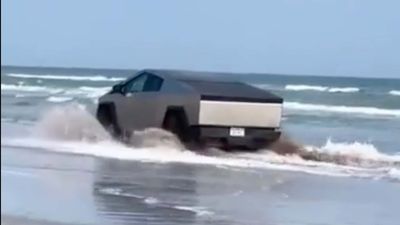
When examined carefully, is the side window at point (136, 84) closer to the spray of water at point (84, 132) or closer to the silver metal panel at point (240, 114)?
the spray of water at point (84, 132)

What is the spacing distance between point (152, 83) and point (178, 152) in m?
1.74

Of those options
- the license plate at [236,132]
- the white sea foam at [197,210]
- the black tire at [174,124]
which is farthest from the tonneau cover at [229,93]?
the white sea foam at [197,210]

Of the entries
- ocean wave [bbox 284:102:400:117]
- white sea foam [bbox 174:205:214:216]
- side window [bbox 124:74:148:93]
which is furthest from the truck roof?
ocean wave [bbox 284:102:400:117]

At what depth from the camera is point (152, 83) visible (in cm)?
1644

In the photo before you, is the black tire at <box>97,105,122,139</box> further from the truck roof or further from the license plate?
the license plate

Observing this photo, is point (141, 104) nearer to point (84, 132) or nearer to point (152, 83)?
point (152, 83)

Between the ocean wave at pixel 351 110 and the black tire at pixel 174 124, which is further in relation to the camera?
the ocean wave at pixel 351 110

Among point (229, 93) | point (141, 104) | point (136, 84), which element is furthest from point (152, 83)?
point (229, 93)

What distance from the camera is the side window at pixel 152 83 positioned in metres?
16.2

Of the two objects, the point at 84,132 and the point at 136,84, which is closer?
the point at 84,132

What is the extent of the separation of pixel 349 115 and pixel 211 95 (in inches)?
899

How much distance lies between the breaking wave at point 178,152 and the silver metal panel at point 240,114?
0.54 metres

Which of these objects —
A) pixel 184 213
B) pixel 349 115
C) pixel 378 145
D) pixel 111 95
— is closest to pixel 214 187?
pixel 184 213

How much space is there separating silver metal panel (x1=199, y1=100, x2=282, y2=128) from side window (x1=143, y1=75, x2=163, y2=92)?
1.35m
